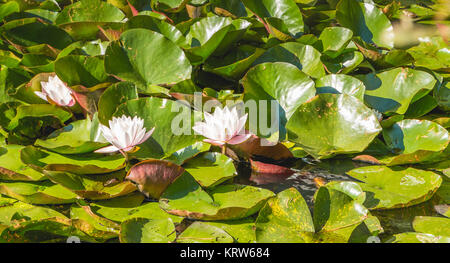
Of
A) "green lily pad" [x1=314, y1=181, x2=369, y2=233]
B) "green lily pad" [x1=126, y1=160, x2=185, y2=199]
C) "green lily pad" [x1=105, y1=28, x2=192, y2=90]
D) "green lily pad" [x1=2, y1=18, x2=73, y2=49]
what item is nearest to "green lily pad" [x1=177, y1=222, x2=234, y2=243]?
"green lily pad" [x1=126, y1=160, x2=185, y2=199]

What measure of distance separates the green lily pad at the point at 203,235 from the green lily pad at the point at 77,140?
23.0 inches

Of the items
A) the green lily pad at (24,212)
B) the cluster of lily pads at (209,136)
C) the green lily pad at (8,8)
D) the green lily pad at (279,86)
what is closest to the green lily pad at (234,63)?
the cluster of lily pads at (209,136)

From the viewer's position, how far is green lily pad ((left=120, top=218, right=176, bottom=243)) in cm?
135

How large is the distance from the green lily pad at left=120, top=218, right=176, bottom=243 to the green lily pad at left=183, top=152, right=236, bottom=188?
0.77 feet

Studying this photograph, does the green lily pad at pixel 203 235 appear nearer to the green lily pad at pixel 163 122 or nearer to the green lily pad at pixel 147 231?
the green lily pad at pixel 147 231

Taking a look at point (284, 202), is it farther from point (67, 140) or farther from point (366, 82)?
point (366, 82)

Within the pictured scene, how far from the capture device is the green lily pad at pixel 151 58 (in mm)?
2088

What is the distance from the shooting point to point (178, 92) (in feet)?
6.75

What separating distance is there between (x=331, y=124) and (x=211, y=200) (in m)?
0.72

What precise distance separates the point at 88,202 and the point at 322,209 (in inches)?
33.7

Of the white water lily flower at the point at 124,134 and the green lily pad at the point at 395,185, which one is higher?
the white water lily flower at the point at 124,134

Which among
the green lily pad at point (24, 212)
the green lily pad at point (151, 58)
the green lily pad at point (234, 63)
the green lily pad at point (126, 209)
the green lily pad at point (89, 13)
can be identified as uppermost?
the green lily pad at point (89, 13)

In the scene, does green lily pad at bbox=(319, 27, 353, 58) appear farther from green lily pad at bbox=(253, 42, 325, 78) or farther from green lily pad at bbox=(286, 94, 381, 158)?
green lily pad at bbox=(286, 94, 381, 158)

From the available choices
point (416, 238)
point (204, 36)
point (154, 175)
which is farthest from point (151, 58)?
point (416, 238)
